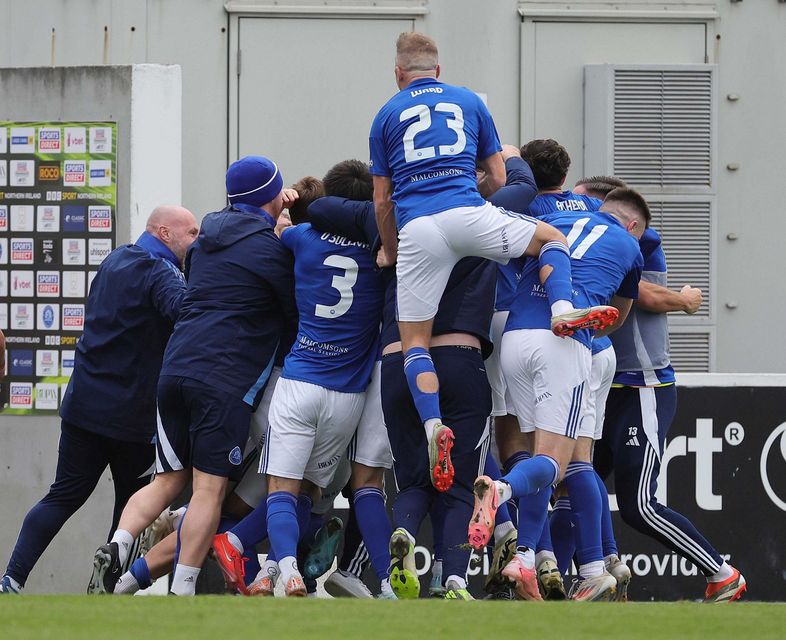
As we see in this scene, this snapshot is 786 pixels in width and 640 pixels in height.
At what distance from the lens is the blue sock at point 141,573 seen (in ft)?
21.9

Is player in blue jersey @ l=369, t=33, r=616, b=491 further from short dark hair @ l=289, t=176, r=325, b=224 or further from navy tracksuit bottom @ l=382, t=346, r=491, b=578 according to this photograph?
short dark hair @ l=289, t=176, r=325, b=224

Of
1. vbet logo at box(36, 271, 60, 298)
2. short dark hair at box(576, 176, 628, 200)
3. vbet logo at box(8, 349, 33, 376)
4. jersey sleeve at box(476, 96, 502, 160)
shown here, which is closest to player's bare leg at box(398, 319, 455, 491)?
jersey sleeve at box(476, 96, 502, 160)

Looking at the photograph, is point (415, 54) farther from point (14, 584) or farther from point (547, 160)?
point (14, 584)

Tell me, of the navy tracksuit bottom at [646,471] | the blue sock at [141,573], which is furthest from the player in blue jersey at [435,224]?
the blue sock at [141,573]

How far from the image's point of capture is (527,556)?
6273mm

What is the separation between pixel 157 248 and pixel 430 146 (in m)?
1.84

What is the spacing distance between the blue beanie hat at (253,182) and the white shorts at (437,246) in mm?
918

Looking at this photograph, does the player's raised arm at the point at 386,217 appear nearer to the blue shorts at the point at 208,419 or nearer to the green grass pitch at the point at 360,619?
the blue shorts at the point at 208,419

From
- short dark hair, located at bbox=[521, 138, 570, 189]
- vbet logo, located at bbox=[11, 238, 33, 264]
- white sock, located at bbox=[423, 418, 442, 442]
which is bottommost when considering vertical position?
white sock, located at bbox=[423, 418, 442, 442]

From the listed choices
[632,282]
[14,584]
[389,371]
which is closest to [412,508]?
[389,371]

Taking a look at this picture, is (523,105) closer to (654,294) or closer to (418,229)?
(654,294)

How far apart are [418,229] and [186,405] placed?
1364mm

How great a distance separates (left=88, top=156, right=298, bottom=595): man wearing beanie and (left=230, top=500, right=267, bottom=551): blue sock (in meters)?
0.18

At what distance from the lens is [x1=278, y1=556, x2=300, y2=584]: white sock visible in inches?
245
